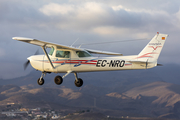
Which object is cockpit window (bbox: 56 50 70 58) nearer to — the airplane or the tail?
the airplane

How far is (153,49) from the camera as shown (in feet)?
72.0

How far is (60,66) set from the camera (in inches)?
904

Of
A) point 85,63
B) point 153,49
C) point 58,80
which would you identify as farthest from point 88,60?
point 153,49

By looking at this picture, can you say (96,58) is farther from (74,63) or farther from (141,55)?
(141,55)

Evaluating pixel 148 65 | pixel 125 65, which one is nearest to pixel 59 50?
pixel 125 65

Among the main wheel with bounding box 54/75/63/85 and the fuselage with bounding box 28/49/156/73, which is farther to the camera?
the main wheel with bounding box 54/75/63/85

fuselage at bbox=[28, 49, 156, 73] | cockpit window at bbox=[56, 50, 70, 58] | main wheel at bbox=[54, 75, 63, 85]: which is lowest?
main wheel at bbox=[54, 75, 63, 85]

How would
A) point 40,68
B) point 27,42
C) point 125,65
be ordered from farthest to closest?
point 40,68, point 125,65, point 27,42

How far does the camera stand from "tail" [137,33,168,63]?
21.6 meters

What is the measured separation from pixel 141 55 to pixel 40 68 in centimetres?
925

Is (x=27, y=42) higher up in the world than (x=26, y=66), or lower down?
higher up

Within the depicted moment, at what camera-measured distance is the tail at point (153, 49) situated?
2164 cm

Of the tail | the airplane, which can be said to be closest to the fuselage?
the airplane

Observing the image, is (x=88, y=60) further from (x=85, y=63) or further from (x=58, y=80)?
(x=58, y=80)
